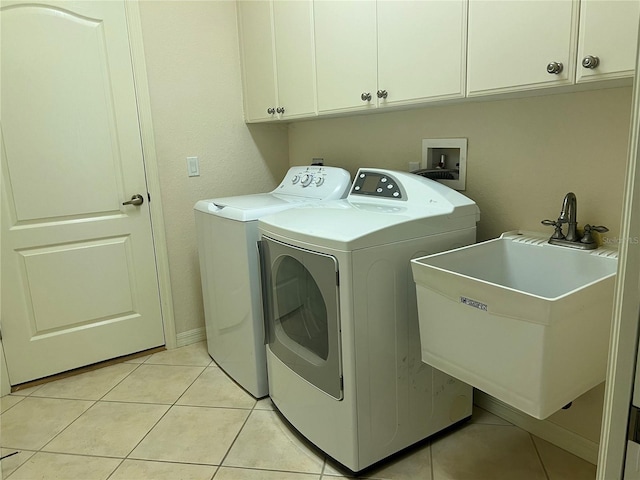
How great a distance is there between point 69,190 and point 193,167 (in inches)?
26.6

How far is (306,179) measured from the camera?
2.41 meters

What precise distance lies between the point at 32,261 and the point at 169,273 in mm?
706

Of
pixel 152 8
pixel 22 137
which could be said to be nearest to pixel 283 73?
pixel 152 8

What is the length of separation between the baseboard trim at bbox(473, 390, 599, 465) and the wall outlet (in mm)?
1952

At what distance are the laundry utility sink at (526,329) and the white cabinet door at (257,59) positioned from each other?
1.52m

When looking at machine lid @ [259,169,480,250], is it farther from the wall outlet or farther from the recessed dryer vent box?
the wall outlet

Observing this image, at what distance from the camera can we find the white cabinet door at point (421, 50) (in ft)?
4.94

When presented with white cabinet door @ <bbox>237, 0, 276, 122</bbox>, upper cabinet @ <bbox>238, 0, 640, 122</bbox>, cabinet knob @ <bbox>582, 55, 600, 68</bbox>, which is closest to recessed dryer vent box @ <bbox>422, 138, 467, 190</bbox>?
upper cabinet @ <bbox>238, 0, 640, 122</bbox>

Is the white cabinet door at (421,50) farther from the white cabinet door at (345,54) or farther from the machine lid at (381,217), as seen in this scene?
the machine lid at (381,217)

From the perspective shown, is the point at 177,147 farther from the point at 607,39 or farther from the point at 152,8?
the point at 607,39

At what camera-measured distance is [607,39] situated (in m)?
1.14

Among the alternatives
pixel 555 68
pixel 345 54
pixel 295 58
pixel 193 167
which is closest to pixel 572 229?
pixel 555 68

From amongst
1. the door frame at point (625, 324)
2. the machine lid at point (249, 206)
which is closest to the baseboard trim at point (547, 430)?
the door frame at point (625, 324)

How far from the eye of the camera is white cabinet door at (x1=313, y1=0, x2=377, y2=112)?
Answer: 183 centimetres
